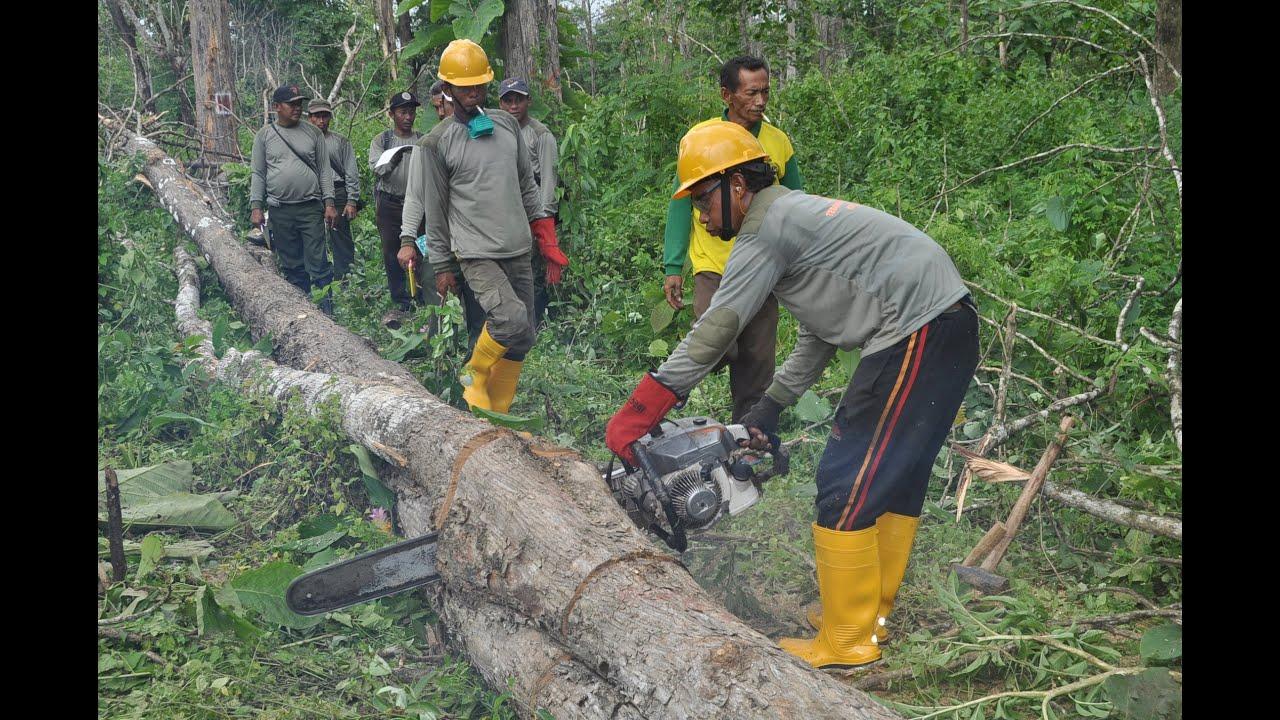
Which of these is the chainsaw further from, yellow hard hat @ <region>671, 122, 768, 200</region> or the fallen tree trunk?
yellow hard hat @ <region>671, 122, 768, 200</region>

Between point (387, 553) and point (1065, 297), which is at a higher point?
point (1065, 297)

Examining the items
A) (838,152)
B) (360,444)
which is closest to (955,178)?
(838,152)

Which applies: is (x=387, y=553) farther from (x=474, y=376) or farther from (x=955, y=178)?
(x=955, y=178)

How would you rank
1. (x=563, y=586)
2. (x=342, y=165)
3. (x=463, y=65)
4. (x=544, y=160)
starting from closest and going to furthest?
(x=563, y=586) < (x=463, y=65) < (x=544, y=160) < (x=342, y=165)

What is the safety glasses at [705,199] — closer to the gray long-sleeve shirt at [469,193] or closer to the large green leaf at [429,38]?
the gray long-sleeve shirt at [469,193]

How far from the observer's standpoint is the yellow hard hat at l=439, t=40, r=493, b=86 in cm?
491

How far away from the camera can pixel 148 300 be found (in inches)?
284

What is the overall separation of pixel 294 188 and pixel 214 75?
4.82 meters

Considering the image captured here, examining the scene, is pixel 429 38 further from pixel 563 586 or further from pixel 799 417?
pixel 563 586

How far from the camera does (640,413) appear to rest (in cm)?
316

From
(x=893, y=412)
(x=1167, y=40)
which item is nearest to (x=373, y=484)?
(x=893, y=412)

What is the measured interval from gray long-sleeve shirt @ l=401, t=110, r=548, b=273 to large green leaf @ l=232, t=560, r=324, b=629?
2349 millimetres
